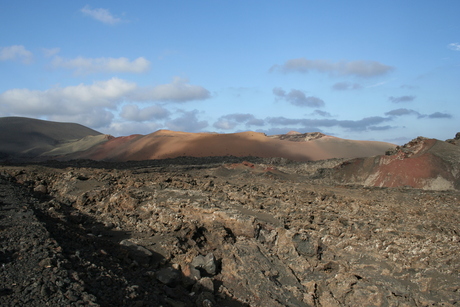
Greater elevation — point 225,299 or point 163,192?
point 163,192

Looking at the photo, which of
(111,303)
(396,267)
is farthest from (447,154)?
(111,303)

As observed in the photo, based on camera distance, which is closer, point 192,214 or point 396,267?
point 396,267

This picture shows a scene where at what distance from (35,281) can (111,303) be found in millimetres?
818

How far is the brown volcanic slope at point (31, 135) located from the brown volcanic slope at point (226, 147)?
14429 mm

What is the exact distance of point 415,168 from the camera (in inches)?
452

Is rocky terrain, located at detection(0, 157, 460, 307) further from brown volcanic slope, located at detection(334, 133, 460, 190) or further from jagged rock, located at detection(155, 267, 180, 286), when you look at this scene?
brown volcanic slope, located at detection(334, 133, 460, 190)

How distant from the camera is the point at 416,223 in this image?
21.1 ft

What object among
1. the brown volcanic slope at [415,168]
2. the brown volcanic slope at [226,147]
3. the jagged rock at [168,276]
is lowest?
the jagged rock at [168,276]

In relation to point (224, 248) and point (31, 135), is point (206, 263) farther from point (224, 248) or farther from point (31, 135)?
point (31, 135)

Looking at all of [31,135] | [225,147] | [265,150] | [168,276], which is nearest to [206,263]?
[168,276]

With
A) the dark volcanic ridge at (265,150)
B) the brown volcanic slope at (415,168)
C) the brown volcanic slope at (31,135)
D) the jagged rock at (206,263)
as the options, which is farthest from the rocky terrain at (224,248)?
the brown volcanic slope at (31,135)

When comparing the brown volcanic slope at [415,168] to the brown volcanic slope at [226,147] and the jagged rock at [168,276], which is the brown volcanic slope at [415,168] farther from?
the brown volcanic slope at [226,147]

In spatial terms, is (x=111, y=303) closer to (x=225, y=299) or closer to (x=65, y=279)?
(x=65, y=279)

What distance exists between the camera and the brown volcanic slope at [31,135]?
145ft
